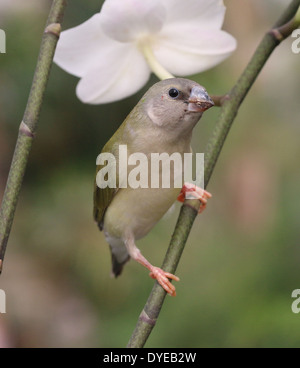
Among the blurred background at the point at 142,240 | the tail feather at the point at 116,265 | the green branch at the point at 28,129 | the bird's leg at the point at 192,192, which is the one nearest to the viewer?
the green branch at the point at 28,129

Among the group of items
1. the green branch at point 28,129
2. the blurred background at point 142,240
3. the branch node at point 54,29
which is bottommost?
the blurred background at point 142,240

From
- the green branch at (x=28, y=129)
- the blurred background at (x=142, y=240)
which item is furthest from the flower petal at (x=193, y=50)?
the blurred background at (x=142, y=240)

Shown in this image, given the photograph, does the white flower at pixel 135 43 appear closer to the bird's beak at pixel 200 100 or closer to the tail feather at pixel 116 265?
the bird's beak at pixel 200 100

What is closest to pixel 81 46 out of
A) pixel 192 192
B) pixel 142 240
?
pixel 192 192

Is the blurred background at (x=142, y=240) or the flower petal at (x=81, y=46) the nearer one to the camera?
the flower petal at (x=81, y=46)

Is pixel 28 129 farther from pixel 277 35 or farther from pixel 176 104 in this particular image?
pixel 277 35
